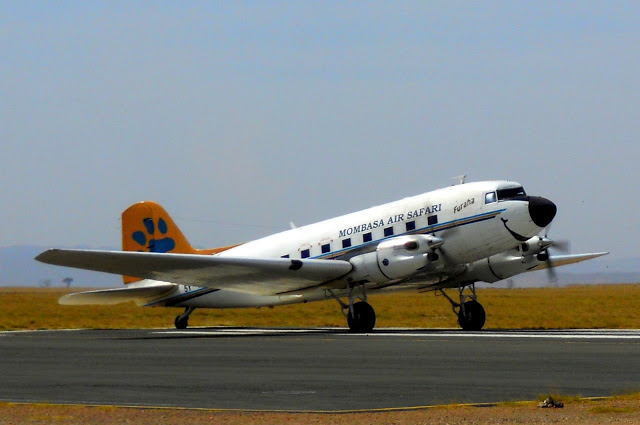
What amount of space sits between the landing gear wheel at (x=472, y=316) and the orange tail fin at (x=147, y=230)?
9341 mm

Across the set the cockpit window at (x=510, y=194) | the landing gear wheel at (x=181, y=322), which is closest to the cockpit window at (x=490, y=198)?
the cockpit window at (x=510, y=194)

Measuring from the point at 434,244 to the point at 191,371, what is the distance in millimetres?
14536

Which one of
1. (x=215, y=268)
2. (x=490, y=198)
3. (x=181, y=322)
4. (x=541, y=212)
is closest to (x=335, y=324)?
(x=181, y=322)

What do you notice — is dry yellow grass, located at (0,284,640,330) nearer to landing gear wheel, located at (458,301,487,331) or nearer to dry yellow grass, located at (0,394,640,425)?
landing gear wheel, located at (458,301,487,331)

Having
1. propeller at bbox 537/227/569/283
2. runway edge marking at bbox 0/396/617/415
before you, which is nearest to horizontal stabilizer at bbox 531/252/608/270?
propeller at bbox 537/227/569/283

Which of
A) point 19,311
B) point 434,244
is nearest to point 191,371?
point 434,244

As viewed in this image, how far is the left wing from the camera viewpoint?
32.1 metres

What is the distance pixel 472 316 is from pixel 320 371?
1720 cm

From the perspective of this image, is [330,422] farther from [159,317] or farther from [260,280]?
[159,317]

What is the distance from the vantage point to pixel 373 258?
34.0 meters

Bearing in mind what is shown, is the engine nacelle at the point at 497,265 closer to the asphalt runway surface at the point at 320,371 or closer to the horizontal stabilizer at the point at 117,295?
the asphalt runway surface at the point at 320,371

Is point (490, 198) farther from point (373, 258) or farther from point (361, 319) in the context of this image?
point (361, 319)

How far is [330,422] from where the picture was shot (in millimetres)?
13070

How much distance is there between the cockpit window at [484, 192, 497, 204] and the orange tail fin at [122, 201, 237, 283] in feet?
36.8
